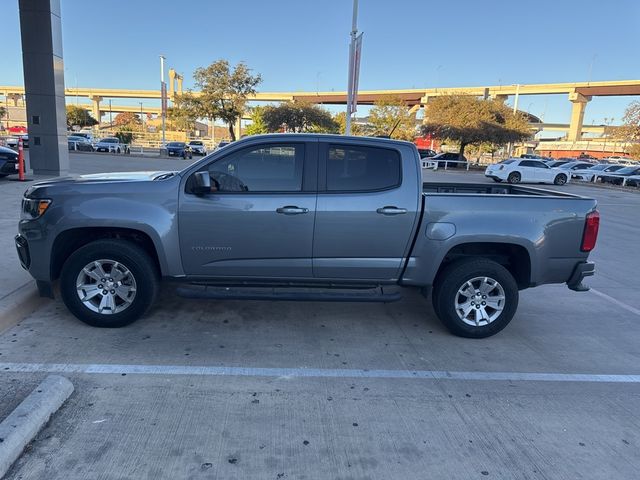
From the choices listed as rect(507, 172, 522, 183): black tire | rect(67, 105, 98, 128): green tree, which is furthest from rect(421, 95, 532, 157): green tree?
rect(67, 105, 98, 128): green tree

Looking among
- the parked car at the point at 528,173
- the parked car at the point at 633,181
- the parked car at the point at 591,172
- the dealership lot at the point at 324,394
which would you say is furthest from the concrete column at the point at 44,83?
the parked car at the point at 591,172

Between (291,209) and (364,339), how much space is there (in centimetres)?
144

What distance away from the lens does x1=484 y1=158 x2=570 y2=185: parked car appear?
29.5 metres

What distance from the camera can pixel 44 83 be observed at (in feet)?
54.0

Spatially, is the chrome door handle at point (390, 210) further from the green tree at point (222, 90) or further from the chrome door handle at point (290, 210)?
the green tree at point (222, 90)

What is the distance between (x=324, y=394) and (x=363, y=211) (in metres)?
1.70

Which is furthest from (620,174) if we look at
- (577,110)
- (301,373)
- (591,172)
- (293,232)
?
(577,110)

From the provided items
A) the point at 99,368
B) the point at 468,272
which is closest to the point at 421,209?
the point at 468,272

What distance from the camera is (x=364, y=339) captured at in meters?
4.68

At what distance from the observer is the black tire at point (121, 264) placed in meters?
4.45

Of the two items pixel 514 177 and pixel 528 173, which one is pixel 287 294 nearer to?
pixel 514 177

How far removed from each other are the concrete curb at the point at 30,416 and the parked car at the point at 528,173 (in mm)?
29783

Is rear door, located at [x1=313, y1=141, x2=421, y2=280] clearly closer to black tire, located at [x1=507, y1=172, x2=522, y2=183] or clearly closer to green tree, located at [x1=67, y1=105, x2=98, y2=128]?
black tire, located at [x1=507, y1=172, x2=522, y2=183]

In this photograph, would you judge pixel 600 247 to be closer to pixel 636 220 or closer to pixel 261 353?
pixel 636 220
